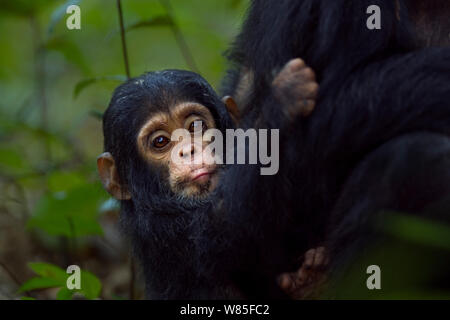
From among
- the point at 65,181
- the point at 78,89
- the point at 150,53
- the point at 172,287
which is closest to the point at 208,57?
the point at 150,53

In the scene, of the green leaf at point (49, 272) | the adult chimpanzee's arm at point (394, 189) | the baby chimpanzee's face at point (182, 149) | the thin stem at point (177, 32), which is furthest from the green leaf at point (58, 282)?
the thin stem at point (177, 32)

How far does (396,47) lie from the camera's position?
2.81m

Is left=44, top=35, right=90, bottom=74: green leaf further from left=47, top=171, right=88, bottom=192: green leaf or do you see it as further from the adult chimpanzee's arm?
the adult chimpanzee's arm

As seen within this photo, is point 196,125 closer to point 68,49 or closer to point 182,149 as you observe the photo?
point 182,149

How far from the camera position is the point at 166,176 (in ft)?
11.8

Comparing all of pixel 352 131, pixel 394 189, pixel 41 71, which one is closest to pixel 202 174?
pixel 352 131

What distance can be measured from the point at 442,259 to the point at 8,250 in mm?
3489

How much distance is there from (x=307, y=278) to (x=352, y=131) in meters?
0.74

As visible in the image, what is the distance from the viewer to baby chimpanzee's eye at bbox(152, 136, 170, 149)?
364cm

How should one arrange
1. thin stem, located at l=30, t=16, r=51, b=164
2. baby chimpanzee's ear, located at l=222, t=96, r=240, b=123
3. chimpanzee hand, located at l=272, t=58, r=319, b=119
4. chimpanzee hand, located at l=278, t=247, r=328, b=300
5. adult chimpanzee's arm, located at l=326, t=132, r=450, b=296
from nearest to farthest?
adult chimpanzee's arm, located at l=326, t=132, r=450, b=296, chimpanzee hand, located at l=272, t=58, r=319, b=119, chimpanzee hand, located at l=278, t=247, r=328, b=300, baby chimpanzee's ear, located at l=222, t=96, r=240, b=123, thin stem, located at l=30, t=16, r=51, b=164

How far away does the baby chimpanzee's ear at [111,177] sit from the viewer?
3.86m

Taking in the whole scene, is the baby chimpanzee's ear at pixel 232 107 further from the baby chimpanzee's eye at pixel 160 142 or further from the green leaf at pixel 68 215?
the green leaf at pixel 68 215

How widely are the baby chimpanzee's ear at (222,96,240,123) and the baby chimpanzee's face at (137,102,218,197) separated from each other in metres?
0.13

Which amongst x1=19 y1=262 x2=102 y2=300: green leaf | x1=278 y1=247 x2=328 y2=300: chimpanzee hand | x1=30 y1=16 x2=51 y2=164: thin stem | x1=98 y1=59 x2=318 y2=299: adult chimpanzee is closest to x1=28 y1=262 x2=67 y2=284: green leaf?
x1=19 y1=262 x2=102 y2=300: green leaf
